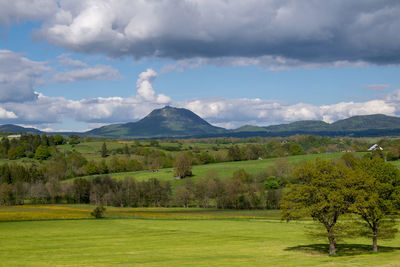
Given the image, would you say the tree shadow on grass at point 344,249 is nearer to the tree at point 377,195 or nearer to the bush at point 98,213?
the tree at point 377,195

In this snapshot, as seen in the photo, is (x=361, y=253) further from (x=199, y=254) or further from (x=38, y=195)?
(x=38, y=195)

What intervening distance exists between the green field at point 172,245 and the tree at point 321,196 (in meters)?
4.68

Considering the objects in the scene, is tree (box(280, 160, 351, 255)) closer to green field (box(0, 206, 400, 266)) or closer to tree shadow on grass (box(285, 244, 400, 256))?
tree shadow on grass (box(285, 244, 400, 256))

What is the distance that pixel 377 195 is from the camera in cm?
4619

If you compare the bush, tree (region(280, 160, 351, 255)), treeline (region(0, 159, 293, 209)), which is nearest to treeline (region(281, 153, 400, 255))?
tree (region(280, 160, 351, 255))

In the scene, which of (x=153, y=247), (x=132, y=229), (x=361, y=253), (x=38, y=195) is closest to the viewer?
(x=361, y=253)

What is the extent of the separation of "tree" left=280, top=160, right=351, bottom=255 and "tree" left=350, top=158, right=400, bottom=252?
5.33 ft

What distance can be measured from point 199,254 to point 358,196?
776 inches

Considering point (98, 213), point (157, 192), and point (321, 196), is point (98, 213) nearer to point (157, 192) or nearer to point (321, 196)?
point (157, 192)

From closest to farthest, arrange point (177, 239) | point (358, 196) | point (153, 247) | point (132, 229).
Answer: point (358, 196) < point (153, 247) < point (177, 239) < point (132, 229)

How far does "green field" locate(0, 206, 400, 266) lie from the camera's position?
43.5 metres

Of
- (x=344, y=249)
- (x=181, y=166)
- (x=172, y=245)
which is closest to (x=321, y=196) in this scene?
(x=344, y=249)

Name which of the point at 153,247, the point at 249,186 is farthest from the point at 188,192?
the point at 153,247

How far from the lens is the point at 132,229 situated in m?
80.5
